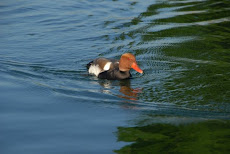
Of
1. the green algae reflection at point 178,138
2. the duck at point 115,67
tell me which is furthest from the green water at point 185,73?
the duck at point 115,67

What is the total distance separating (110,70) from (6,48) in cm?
360

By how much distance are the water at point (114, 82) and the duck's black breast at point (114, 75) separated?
222 millimetres

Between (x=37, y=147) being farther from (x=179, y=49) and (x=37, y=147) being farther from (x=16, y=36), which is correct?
(x=16, y=36)

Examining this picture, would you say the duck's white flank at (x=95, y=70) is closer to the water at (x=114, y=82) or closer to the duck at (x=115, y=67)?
the duck at (x=115, y=67)

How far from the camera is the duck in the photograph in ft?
35.6

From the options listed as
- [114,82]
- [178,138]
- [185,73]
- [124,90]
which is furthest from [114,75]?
[178,138]

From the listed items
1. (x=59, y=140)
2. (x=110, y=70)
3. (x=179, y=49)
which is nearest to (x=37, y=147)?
(x=59, y=140)

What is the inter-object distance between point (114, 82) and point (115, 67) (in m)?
0.49

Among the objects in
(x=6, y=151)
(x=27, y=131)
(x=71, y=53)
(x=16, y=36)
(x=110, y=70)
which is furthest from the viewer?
(x=16, y=36)

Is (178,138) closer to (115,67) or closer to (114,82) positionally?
(114,82)

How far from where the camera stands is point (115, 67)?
11.1m

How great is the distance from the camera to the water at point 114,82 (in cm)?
700

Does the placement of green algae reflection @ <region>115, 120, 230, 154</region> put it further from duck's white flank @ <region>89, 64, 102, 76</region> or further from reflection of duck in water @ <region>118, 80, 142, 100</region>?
duck's white flank @ <region>89, 64, 102, 76</region>

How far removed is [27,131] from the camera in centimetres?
721
